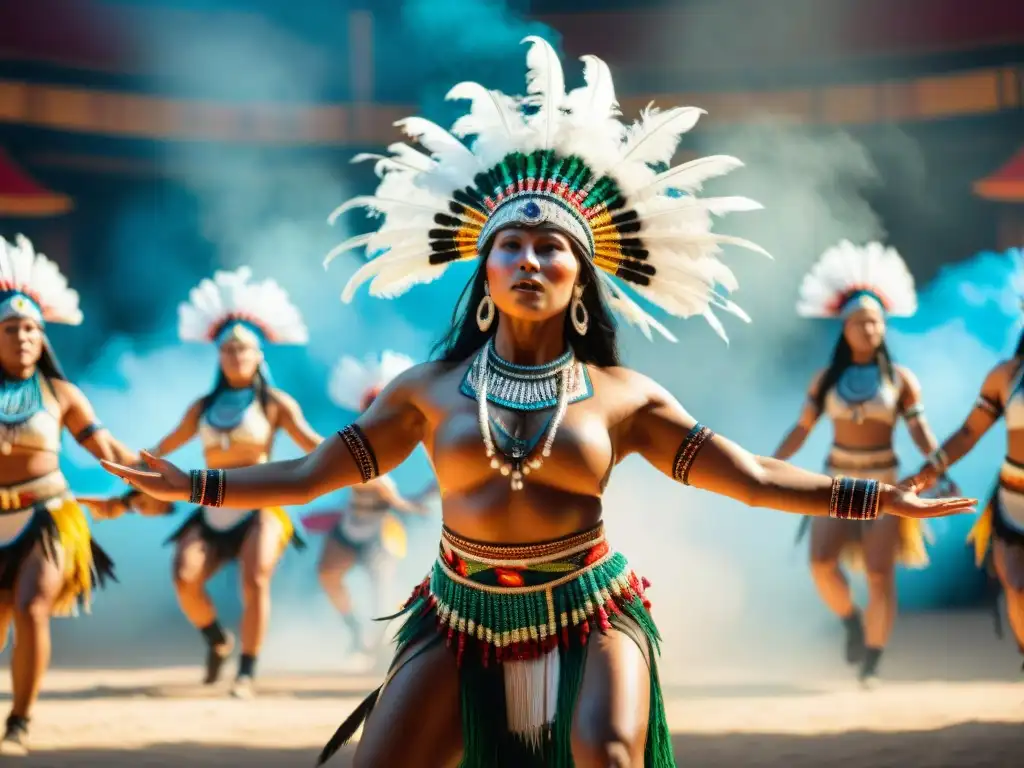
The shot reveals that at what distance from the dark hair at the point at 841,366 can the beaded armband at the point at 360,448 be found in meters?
3.80

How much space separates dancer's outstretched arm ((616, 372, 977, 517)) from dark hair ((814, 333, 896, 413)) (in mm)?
3494

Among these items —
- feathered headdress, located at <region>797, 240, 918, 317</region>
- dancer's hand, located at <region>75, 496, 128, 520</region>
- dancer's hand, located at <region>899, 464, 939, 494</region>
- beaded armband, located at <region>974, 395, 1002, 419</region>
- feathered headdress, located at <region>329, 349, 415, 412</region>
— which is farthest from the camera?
feathered headdress, located at <region>329, 349, 415, 412</region>

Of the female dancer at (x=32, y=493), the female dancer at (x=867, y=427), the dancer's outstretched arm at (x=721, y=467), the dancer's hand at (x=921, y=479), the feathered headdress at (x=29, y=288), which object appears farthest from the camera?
the female dancer at (x=867, y=427)

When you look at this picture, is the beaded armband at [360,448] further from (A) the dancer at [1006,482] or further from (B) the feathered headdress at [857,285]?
(B) the feathered headdress at [857,285]

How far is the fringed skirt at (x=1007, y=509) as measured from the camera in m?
5.07

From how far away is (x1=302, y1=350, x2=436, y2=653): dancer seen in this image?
6.94 m

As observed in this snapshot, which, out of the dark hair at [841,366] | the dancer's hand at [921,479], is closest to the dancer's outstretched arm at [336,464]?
the dancer's hand at [921,479]

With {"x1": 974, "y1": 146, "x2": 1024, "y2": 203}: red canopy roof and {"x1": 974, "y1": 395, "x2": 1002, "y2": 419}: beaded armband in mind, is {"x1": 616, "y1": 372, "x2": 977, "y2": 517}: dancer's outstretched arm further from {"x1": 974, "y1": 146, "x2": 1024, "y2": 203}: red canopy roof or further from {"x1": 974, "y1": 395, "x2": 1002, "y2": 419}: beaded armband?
{"x1": 974, "y1": 146, "x2": 1024, "y2": 203}: red canopy roof

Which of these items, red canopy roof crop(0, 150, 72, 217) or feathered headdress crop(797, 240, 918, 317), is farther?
red canopy roof crop(0, 150, 72, 217)

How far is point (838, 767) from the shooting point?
4.65 metres

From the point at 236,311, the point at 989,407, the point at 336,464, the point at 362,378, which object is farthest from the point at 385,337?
the point at 336,464

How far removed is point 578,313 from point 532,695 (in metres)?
0.84

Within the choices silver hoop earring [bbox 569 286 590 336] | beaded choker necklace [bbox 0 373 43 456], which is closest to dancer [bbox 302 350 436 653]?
beaded choker necklace [bbox 0 373 43 456]

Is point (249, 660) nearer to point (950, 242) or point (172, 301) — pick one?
point (172, 301)
